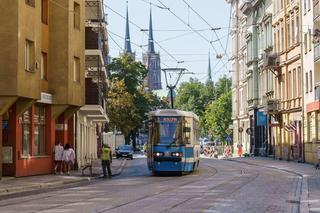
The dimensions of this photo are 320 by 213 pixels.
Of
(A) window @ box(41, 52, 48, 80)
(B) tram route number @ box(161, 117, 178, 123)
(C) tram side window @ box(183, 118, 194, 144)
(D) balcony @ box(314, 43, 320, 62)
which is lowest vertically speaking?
(C) tram side window @ box(183, 118, 194, 144)

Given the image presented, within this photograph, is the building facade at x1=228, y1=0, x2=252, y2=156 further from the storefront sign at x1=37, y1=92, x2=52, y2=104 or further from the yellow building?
the storefront sign at x1=37, y1=92, x2=52, y2=104

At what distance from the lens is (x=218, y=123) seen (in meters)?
119

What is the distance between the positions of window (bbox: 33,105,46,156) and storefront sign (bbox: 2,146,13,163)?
3152 mm

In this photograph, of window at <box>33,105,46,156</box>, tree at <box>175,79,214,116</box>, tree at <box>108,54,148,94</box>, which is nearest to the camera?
window at <box>33,105,46,156</box>

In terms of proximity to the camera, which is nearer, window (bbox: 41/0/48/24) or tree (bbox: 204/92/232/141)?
window (bbox: 41/0/48/24)

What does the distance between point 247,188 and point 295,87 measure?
31.8 m

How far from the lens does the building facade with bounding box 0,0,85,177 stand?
31375 mm

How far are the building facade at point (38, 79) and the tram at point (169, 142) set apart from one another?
231 inches

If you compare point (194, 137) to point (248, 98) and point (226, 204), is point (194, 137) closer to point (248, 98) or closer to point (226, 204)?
point (226, 204)

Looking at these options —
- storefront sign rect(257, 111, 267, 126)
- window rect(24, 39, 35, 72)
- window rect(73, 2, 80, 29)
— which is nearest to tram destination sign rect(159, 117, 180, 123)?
window rect(24, 39, 35, 72)

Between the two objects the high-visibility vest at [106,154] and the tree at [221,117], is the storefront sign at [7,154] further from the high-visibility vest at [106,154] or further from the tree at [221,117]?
the tree at [221,117]

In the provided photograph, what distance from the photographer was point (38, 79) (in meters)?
34.4

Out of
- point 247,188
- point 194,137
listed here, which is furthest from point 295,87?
point 247,188

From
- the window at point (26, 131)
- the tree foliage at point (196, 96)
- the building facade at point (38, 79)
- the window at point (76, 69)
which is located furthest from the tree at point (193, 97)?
the window at point (26, 131)
